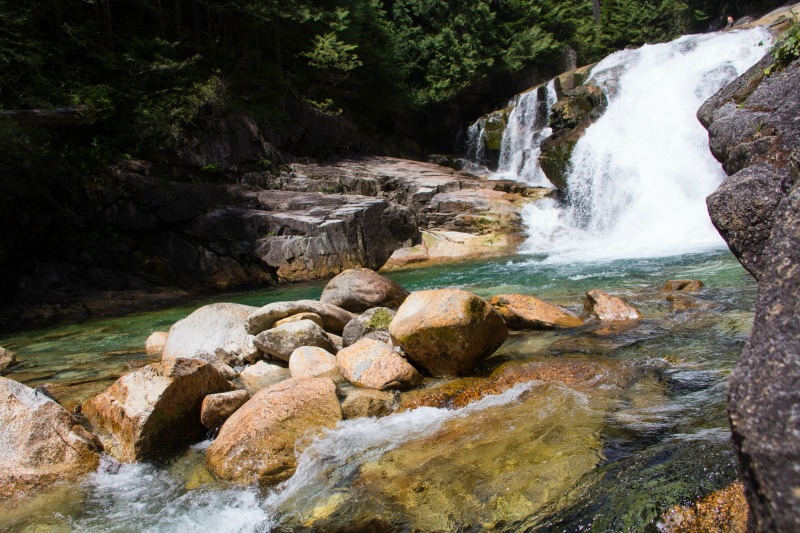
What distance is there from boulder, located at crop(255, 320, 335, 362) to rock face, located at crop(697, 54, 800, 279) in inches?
178

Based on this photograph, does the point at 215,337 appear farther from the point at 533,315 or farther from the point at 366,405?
the point at 533,315

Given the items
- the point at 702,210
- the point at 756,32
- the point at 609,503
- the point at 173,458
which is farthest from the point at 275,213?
the point at 756,32

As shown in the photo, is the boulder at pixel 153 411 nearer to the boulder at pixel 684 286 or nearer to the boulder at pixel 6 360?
the boulder at pixel 6 360

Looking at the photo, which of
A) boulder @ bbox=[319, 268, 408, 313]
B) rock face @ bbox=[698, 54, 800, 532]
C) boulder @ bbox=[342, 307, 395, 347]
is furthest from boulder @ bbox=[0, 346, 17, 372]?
rock face @ bbox=[698, 54, 800, 532]

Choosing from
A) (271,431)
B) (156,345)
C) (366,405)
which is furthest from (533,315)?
(156,345)

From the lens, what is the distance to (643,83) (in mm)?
19516

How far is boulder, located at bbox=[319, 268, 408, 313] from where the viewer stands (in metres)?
8.12

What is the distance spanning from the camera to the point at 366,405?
4.60m

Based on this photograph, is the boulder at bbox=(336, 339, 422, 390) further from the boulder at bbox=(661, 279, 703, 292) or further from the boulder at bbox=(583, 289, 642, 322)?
the boulder at bbox=(661, 279, 703, 292)

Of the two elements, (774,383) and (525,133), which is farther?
(525,133)

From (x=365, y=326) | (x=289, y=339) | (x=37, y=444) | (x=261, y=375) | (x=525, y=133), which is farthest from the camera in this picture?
(x=525, y=133)

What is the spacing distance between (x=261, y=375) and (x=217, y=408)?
1.41 meters

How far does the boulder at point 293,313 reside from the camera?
22.2ft

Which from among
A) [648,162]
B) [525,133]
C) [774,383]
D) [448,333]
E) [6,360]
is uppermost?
[525,133]
